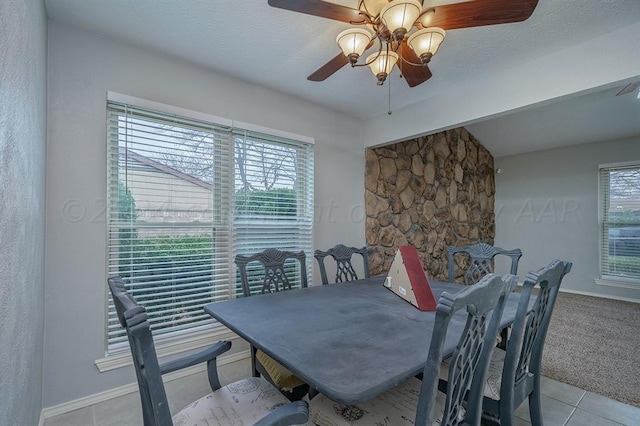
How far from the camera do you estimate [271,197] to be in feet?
9.84

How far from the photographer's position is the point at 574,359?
279cm

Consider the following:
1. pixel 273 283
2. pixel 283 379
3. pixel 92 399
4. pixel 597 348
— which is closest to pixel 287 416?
pixel 283 379

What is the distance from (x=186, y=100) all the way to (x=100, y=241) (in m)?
1.29

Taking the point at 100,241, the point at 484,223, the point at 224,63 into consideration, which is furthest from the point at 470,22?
the point at 484,223

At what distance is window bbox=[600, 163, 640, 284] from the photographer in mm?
4586

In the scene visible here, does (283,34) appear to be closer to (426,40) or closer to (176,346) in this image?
(426,40)

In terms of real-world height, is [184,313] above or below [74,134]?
below

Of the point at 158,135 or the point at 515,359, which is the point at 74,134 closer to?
the point at 158,135

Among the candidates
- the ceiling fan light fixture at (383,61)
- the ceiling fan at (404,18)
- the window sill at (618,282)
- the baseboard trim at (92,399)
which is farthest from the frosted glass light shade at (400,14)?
the window sill at (618,282)

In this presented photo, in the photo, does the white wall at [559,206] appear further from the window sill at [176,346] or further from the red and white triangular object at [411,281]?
the window sill at [176,346]

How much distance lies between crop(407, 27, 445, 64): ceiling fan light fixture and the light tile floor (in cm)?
234

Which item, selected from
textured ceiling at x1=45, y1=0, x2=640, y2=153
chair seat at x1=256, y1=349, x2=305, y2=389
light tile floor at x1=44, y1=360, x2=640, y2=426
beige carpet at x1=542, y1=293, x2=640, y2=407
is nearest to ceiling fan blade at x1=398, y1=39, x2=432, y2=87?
textured ceiling at x1=45, y1=0, x2=640, y2=153

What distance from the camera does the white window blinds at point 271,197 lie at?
9.20ft

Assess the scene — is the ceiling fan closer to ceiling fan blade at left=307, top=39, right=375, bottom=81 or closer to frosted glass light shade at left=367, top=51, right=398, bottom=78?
frosted glass light shade at left=367, top=51, right=398, bottom=78
